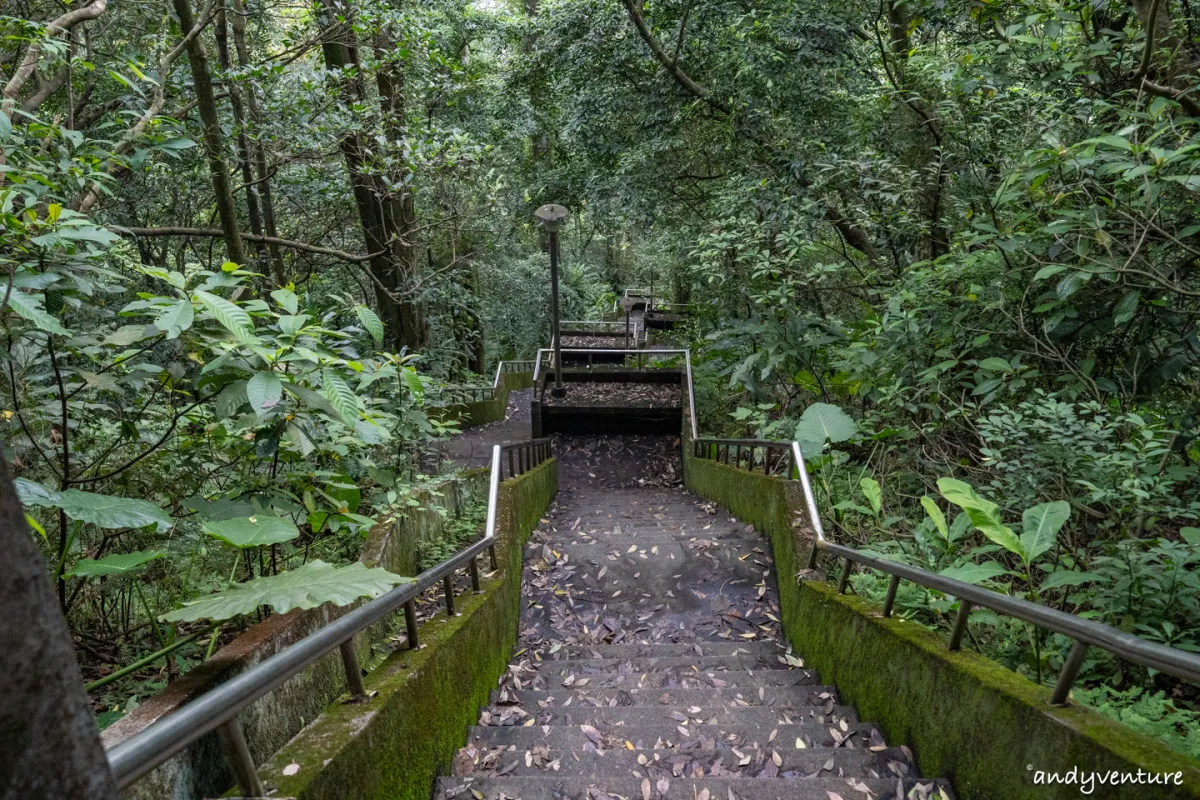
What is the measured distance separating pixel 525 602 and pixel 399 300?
425 cm

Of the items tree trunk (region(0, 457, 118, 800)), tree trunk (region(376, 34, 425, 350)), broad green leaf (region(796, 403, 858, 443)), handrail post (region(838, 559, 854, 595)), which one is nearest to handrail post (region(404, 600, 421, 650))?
tree trunk (region(0, 457, 118, 800))

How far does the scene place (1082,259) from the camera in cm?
344

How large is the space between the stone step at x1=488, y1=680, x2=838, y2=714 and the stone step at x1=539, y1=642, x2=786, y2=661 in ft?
1.78

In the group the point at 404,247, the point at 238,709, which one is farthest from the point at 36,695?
the point at 404,247

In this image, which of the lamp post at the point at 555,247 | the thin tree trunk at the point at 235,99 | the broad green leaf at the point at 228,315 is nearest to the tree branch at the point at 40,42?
the thin tree trunk at the point at 235,99

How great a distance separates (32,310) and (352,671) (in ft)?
4.71

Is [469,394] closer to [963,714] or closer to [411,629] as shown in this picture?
[411,629]

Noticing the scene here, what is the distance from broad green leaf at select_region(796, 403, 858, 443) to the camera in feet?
17.3

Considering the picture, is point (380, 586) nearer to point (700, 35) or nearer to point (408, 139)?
point (408, 139)

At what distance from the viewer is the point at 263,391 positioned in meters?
1.95

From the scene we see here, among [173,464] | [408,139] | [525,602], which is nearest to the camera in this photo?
[173,464]

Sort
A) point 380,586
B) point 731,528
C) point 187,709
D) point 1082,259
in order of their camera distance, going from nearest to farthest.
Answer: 1. point 187,709
2. point 380,586
3. point 1082,259
4. point 731,528

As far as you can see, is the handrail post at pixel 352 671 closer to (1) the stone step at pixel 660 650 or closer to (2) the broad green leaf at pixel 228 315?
(2) the broad green leaf at pixel 228 315

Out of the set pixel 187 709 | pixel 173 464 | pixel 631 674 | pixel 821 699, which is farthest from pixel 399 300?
pixel 187 709
